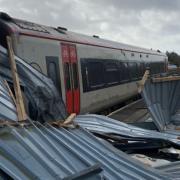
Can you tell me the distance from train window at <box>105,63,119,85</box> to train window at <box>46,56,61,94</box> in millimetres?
5098

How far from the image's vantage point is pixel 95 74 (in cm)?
1516

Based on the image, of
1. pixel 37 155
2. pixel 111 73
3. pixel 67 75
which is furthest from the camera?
pixel 111 73

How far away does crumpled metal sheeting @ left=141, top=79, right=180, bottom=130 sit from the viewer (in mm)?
8883

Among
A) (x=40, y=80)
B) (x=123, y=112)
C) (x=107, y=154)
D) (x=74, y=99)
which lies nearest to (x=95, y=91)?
(x=74, y=99)

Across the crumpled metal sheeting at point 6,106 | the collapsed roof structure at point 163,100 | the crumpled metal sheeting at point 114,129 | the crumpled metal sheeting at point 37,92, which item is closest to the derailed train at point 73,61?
the crumpled metal sheeting at point 114,129

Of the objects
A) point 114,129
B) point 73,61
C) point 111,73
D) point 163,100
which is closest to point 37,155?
point 114,129

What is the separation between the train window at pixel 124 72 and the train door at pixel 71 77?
6768 mm

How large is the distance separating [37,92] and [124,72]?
49.8ft

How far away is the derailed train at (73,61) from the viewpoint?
10242 mm

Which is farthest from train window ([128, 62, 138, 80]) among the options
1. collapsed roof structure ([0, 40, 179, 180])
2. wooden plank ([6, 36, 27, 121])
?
wooden plank ([6, 36, 27, 121])

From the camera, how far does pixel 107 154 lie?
15.4 ft

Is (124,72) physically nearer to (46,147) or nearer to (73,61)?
(73,61)

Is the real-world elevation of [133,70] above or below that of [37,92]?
below

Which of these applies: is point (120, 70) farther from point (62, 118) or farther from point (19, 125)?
point (19, 125)
